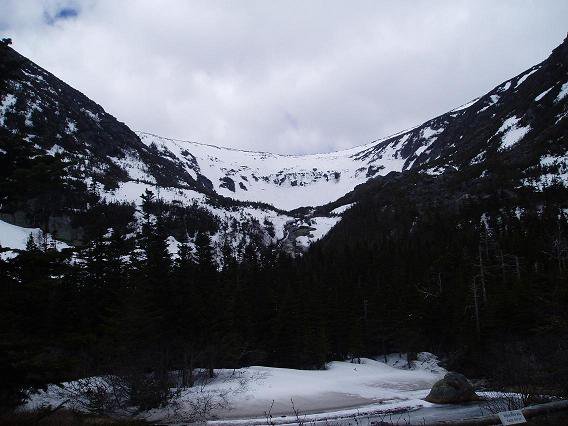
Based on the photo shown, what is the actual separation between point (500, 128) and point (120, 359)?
17810 cm

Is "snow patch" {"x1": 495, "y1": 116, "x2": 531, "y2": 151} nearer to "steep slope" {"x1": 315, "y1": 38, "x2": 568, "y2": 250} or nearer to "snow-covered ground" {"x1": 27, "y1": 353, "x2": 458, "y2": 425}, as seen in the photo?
"steep slope" {"x1": 315, "y1": 38, "x2": 568, "y2": 250}

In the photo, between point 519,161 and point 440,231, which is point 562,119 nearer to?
point 519,161

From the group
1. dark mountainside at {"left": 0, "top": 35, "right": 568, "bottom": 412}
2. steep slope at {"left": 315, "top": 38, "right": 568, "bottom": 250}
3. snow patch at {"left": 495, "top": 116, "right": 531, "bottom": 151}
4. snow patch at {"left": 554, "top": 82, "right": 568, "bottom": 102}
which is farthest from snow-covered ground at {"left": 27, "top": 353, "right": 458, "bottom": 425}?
snow patch at {"left": 554, "top": 82, "right": 568, "bottom": 102}

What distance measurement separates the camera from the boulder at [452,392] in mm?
23953

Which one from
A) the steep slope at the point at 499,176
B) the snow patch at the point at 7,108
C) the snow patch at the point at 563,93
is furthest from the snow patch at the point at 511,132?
the snow patch at the point at 7,108

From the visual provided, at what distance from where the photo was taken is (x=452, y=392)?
951 inches

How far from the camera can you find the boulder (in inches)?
943

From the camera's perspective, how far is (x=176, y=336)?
33.5 m

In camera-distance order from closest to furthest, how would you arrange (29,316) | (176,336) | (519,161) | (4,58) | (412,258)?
(29,316), (4,58), (176,336), (412,258), (519,161)

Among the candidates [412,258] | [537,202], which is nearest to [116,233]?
[412,258]

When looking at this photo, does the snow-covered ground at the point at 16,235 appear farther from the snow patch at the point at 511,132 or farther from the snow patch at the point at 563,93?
the snow patch at the point at 563,93

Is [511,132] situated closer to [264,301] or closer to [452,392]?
[264,301]

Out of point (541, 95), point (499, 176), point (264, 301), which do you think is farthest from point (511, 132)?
point (264, 301)

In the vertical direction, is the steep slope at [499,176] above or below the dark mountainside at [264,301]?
above
